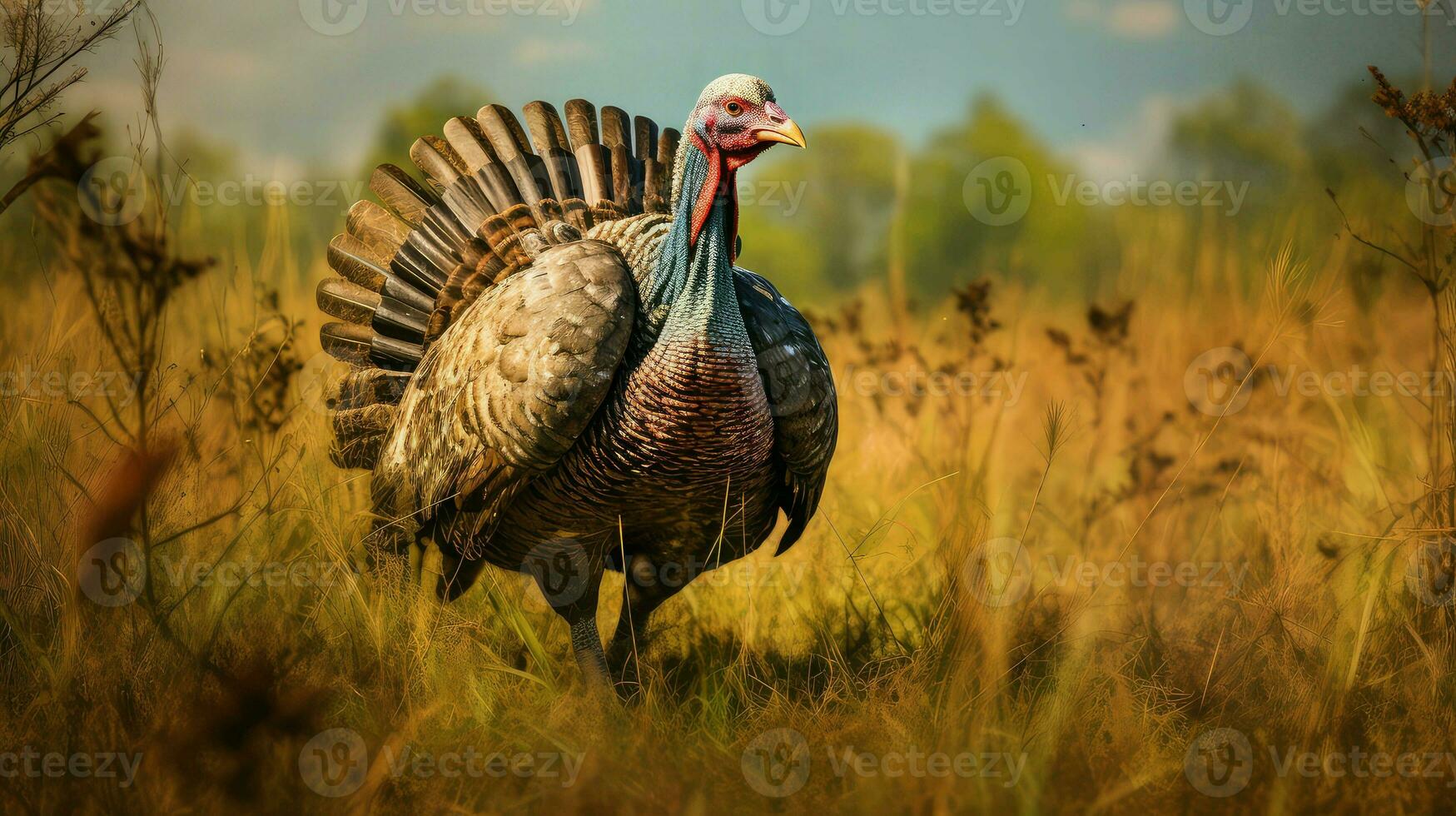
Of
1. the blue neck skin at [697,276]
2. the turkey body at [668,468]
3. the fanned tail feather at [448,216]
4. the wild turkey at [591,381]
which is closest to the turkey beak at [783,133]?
the wild turkey at [591,381]

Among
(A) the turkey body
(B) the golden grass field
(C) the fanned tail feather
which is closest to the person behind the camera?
(B) the golden grass field

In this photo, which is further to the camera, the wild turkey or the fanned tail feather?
the fanned tail feather

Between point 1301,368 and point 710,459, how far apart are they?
2557 mm

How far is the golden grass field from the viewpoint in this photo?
10.7 feet

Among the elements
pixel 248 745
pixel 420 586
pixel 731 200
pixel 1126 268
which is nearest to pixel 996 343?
pixel 1126 268

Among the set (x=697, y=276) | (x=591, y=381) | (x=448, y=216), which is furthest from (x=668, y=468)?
(x=448, y=216)

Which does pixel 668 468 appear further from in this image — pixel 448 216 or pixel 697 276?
pixel 448 216

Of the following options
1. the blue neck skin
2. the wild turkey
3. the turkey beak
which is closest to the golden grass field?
the wild turkey

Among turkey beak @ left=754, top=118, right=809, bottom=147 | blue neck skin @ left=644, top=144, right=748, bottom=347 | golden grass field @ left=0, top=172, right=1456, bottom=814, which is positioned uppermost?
turkey beak @ left=754, top=118, right=809, bottom=147

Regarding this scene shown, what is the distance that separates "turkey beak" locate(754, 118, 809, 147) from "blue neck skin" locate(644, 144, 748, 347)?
0.21 m

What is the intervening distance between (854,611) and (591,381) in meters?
1.55

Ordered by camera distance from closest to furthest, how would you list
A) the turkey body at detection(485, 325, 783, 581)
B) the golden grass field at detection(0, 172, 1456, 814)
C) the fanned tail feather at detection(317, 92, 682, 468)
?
the golden grass field at detection(0, 172, 1456, 814)
the turkey body at detection(485, 325, 783, 581)
the fanned tail feather at detection(317, 92, 682, 468)

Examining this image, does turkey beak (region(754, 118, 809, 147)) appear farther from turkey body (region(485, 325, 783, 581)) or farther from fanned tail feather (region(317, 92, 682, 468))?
fanned tail feather (region(317, 92, 682, 468))

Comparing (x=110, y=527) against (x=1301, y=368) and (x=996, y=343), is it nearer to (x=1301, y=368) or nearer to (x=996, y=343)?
(x=996, y=343)
